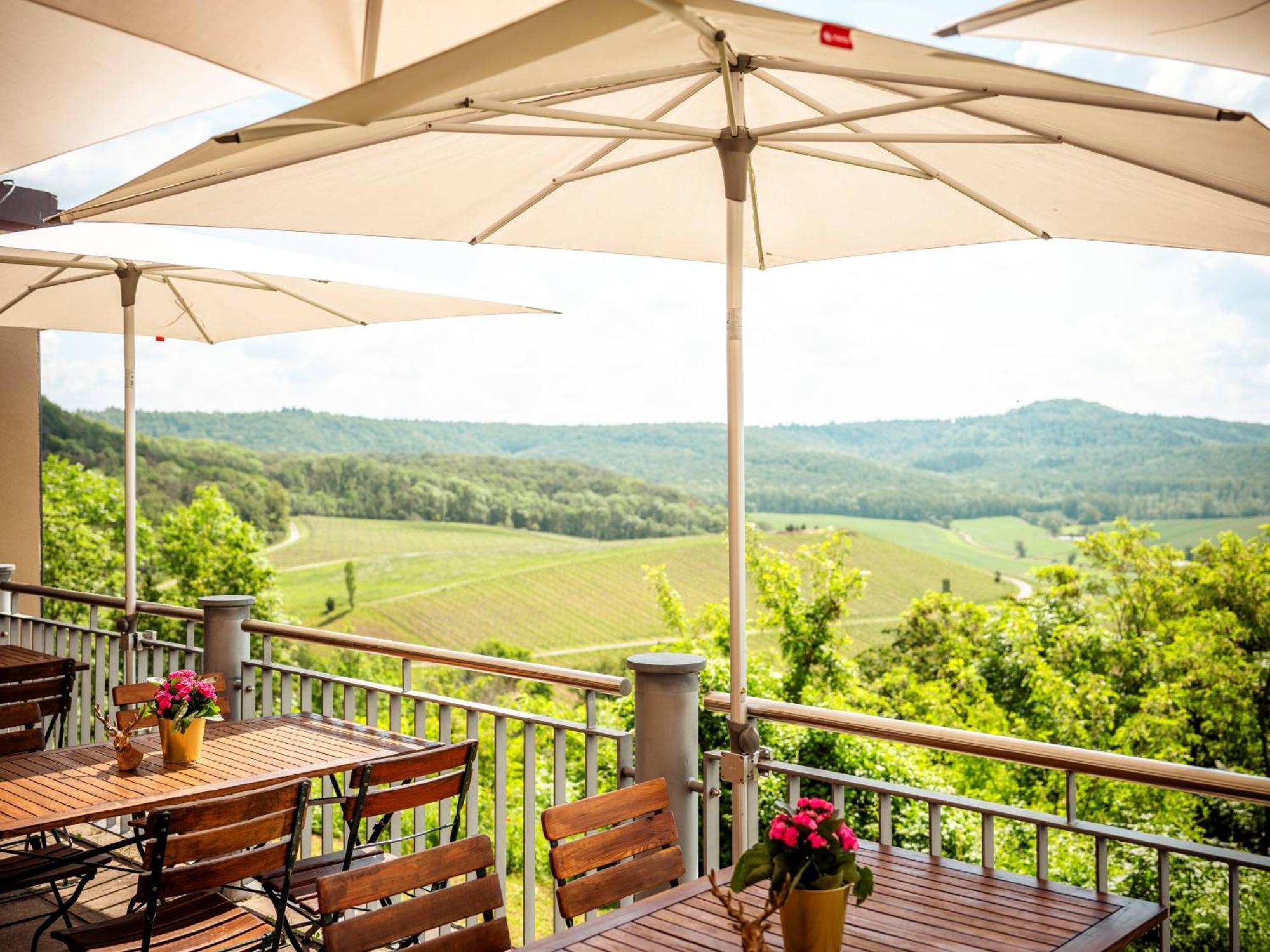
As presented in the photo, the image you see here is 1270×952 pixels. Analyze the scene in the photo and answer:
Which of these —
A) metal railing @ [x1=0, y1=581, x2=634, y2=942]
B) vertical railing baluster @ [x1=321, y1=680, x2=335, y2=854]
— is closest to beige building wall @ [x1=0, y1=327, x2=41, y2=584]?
metal railing @ [x1=0, y1=581, x2=634, y2=942]

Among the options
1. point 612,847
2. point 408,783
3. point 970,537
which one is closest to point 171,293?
point 408,783

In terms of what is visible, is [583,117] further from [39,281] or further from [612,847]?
[39,281]

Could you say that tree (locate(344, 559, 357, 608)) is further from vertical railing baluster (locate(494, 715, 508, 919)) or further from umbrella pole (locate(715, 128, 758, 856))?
umbrella pole (locate(715, 128, 758, 856))

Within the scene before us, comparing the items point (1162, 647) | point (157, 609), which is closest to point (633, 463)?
point (1162, 647)

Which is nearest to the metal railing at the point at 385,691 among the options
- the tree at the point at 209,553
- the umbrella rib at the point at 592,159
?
the umbrella rib at the point at 592,159

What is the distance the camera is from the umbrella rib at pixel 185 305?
5574mm

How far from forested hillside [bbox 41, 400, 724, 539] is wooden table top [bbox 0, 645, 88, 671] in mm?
37427

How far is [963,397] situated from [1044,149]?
57551 millimetres

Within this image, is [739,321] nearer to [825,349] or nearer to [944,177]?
[944,177]

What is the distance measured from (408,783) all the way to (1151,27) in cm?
282

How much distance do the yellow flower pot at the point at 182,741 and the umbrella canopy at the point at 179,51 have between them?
2453 millimetres

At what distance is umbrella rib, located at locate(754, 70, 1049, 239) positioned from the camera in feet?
9.42

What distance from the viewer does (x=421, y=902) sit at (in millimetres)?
2191

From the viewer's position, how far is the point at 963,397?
2272 inches
